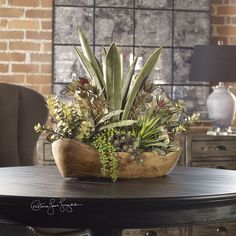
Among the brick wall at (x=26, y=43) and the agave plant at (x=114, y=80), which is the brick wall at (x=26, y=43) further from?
the agave plant at (x=114, y=80)

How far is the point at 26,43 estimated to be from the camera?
14.9 feet

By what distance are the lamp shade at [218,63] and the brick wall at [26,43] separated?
1104mm

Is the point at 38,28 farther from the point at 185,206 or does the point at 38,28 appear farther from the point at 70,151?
the point at 185,206

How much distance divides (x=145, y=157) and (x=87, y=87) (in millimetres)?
306

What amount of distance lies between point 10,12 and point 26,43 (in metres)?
0.24

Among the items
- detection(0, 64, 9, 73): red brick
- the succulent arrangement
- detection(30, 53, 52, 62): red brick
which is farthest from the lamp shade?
the succulent arrangement

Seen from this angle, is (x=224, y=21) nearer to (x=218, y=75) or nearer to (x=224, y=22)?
(x=224, y=22)

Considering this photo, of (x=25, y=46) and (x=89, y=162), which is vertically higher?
(x=25, y=46)

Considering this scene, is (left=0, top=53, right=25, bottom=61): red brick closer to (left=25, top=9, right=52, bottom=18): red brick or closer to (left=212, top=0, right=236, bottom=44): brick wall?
(left=25, top=9, right=52, bottom=18): red brick

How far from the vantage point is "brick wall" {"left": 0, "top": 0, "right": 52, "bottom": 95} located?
4.51 meters

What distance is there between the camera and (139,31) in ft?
15.4

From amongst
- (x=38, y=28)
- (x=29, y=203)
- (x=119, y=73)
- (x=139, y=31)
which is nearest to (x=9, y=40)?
(x=38, y=28)
